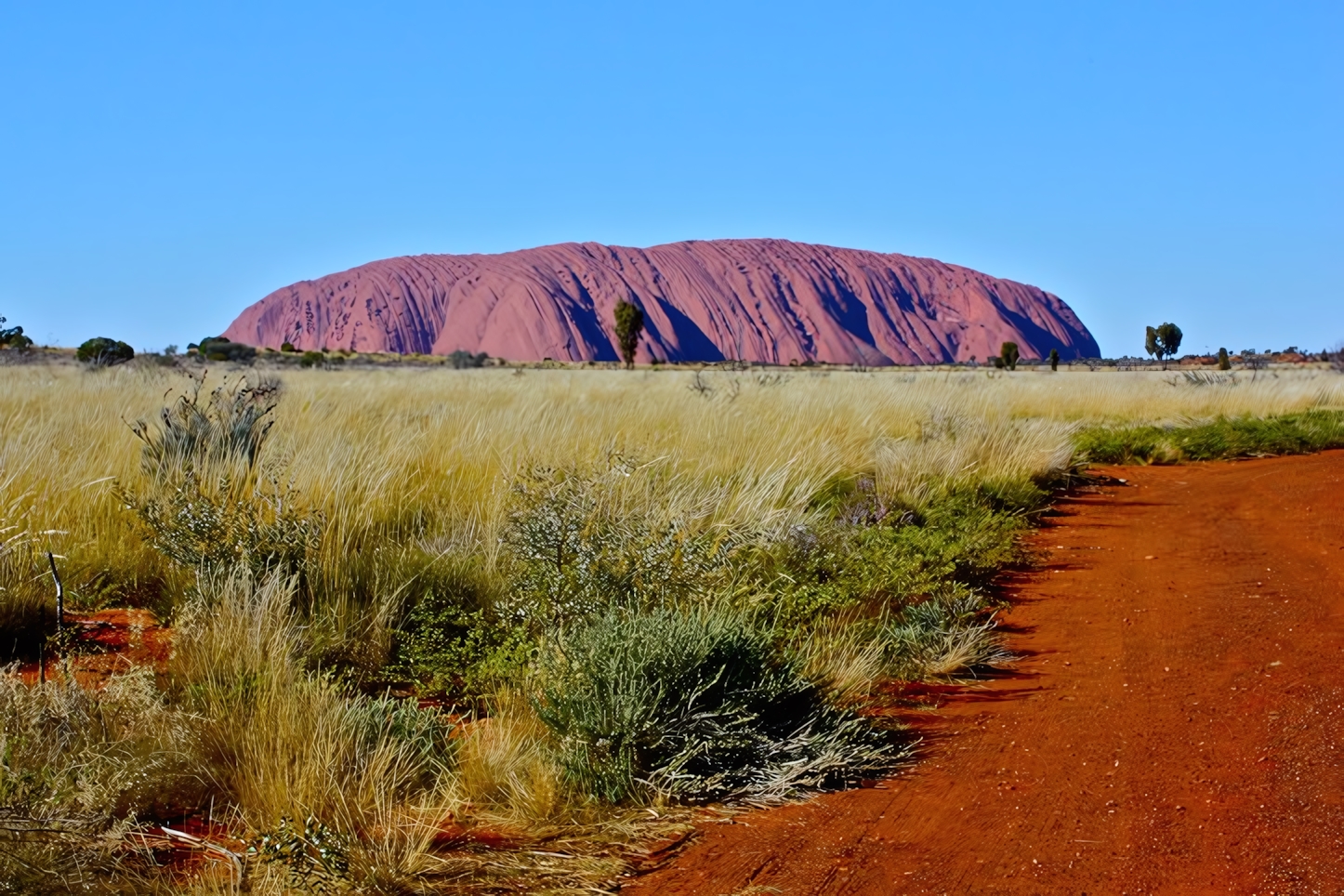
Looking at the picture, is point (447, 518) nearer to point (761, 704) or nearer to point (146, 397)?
point (761, 704)

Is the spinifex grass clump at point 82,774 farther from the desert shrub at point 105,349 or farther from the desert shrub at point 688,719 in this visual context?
the desert shrub at point 105,349

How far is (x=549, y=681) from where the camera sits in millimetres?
3910

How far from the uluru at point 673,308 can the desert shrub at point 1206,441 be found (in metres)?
105

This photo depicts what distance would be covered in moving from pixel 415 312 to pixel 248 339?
94.2ft

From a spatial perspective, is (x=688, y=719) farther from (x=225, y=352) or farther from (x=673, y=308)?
(x=673, y=308)

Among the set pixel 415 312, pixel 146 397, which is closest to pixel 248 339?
pixel 415 312

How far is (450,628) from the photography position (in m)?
5.07

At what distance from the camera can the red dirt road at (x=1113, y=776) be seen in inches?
119

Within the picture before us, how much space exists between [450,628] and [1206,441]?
492 inches

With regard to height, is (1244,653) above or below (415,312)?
below

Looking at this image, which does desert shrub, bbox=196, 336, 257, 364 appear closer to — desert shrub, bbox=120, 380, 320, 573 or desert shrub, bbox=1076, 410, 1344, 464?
desert shrub, bbox=1076, 410, 1344, 464

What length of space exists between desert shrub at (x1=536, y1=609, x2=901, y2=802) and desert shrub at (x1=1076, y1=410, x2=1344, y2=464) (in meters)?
10.5

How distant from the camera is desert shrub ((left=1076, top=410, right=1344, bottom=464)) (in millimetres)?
14242

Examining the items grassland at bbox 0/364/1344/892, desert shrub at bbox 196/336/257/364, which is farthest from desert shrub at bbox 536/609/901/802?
desert shrub at bbox 196/336/257/364
